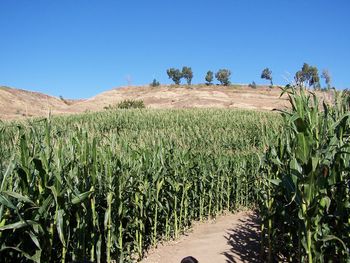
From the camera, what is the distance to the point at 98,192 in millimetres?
5000

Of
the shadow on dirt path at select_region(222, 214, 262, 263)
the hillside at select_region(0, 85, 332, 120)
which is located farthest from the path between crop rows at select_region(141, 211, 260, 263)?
the hillside at select_region(0, 85, 332, 120)

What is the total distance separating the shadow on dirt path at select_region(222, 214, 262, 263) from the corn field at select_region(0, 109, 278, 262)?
41.8 inches

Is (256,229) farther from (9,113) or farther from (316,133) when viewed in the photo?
(9,113)

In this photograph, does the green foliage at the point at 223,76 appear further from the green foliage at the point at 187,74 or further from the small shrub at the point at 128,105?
the small shrub at the point at 128,105

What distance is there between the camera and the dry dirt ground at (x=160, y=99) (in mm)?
40194

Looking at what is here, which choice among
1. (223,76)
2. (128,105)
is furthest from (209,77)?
(128,105)

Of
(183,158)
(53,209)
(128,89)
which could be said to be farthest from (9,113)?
(53,209)

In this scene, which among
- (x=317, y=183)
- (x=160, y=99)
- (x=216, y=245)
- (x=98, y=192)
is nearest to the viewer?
(x=317, y=183)

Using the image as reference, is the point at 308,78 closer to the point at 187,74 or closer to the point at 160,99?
the point at 160,99

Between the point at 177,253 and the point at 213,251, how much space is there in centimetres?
65

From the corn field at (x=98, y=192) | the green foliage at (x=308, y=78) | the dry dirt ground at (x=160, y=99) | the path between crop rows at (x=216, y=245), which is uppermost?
the dry dirt ground at (x=160, y=99)

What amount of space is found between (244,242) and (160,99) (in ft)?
145

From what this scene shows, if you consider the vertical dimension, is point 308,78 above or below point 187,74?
below

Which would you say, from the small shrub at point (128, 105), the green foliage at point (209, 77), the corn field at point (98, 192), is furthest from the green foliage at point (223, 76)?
the corn field at point (98, 192)
